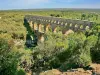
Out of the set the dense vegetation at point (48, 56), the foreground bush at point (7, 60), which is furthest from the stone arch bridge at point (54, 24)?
the foreground bush at point (7, 60)

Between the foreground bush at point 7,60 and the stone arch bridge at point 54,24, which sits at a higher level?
the foreground bush at point 7,60

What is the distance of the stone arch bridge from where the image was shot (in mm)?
43697

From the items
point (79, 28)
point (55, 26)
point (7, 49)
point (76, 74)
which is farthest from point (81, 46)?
point (55, 26)

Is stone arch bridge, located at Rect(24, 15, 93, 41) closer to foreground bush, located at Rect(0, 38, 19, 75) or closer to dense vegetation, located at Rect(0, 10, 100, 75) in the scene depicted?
dense vegetation, located at Rect(0, 10, 100, 75)

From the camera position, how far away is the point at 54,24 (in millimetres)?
56094

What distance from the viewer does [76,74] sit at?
14031 millimetres

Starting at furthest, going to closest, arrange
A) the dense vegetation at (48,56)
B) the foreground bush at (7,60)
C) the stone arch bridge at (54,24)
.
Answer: the stone arch bridge at (54,24) → the dense vegetation at (48,56) → the foreground bush at (7,60)

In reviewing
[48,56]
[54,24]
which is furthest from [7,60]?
[54,24]

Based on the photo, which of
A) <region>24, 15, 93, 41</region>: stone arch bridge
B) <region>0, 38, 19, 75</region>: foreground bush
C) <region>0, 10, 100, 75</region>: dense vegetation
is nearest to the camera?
<region>0, 38, 19, 75</region>: foreground bush

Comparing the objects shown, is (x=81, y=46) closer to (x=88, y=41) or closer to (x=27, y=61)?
(x=88, y=41)

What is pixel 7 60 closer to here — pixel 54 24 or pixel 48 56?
pixel 48 56

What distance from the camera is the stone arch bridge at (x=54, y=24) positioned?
43697 mm

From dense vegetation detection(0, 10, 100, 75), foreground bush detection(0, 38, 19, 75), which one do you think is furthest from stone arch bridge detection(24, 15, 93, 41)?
foreground bush detection(0, 38, 19, 75)

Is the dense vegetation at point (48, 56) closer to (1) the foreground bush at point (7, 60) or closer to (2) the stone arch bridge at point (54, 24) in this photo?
(1) the foreground bush at point (7, 60)
